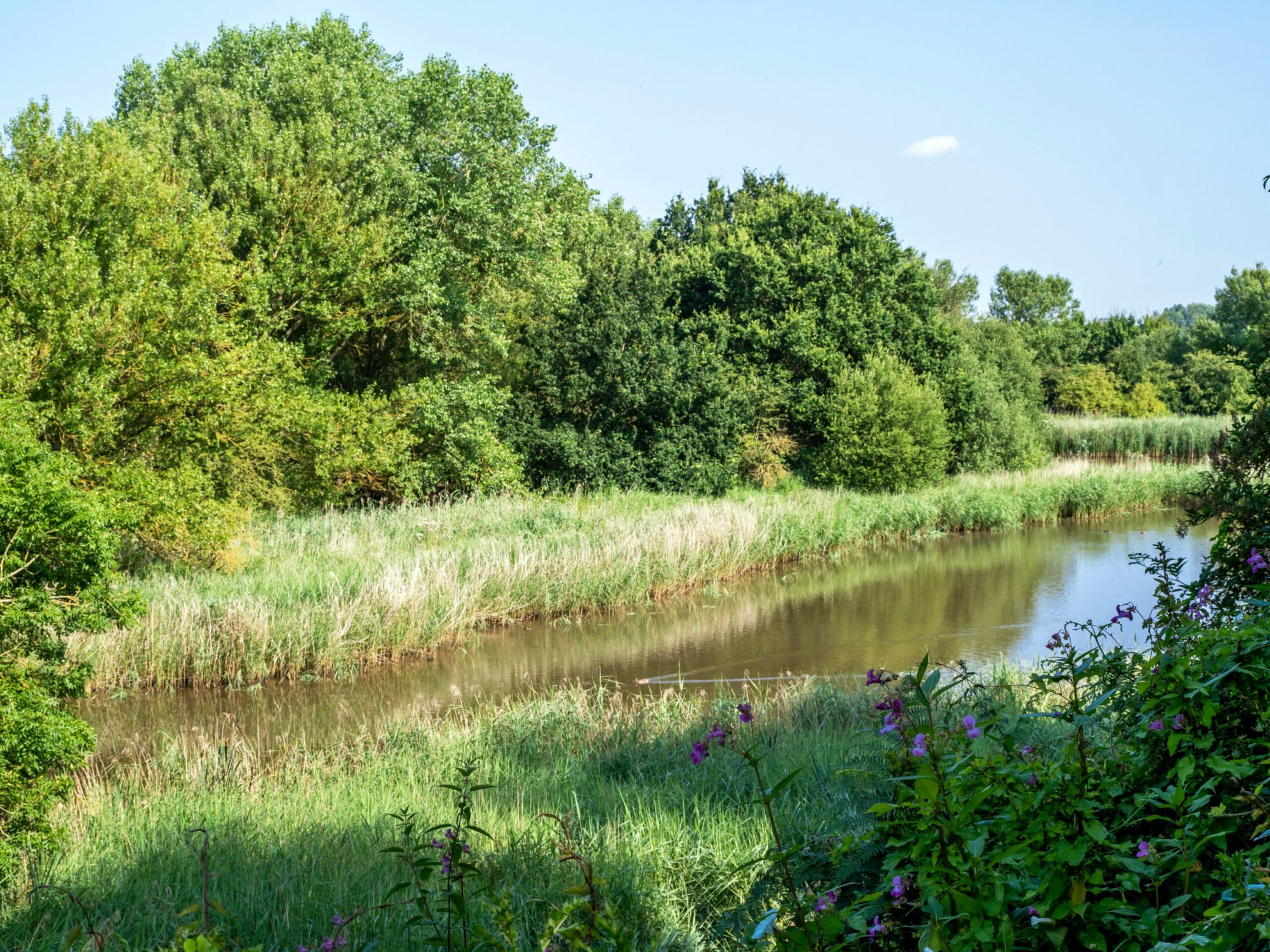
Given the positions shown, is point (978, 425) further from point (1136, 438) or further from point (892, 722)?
point (892, 722)

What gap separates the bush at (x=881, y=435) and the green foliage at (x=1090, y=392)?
20926 mm

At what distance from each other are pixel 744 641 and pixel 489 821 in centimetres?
955

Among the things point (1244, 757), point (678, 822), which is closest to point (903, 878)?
point (1244, 757)

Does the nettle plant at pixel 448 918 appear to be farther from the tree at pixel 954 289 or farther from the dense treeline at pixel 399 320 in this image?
the tree at pixel 954 289

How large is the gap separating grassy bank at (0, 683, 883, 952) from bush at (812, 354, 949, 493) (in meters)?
19.3

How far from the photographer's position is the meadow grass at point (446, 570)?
38.0 feet

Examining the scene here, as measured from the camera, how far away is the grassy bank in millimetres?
3822

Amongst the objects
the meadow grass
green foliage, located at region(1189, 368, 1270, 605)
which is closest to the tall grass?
the meadow grass

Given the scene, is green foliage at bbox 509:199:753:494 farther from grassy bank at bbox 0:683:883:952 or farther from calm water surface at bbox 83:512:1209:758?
grassy bank at bbox 0:683:883:952

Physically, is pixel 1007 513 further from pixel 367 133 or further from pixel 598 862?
pixel 598 862

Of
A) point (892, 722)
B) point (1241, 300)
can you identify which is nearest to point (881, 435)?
point (892, 722)

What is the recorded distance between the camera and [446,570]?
14.0 metres

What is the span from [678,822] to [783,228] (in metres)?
28.1

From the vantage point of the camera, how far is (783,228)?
30984 millimetres
